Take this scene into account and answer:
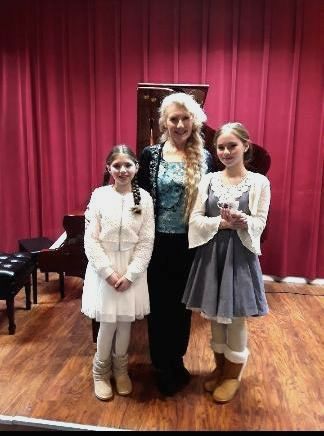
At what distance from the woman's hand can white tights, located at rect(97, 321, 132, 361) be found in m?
0.73

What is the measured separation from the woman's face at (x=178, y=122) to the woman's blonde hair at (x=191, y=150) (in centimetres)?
2

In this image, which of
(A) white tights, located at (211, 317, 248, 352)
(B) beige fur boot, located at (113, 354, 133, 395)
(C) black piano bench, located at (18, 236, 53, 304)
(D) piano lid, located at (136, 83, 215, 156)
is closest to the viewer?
(A) white tights, located at (211, 317, 248, 352)

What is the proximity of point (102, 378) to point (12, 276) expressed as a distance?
40.8 inches

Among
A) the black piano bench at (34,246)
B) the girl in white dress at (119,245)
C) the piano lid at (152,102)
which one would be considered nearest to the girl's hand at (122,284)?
the girl in white dress at (119,245)

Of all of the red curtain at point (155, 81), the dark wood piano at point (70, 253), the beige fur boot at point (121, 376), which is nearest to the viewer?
the beige fur boot at point (121, 376)

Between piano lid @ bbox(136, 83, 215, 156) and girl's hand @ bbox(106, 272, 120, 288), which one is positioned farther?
piano lid @ bbox(136, 83, 215, 156)

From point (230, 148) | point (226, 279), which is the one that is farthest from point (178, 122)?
Result: point (226, 279)

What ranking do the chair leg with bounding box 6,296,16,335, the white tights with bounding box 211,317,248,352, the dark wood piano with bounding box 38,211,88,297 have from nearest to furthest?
the white tights with bounding box 211,317,248,352 → the dark wood piano with bounding box 38,211,88,297 → the chair leg with bounding box 6,296,16,335

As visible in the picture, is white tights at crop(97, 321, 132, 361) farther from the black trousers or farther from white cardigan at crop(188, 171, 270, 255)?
white cardigan at crop(188, 171, 270, 255)

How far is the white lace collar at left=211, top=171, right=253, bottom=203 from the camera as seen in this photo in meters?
1.88

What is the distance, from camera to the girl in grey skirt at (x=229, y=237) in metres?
1.87

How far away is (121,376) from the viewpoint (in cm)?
215

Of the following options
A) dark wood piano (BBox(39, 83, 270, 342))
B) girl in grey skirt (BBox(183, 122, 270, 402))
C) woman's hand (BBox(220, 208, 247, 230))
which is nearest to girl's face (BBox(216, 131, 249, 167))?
girl in grey skirt (BBox(183, 122, 270, 402))

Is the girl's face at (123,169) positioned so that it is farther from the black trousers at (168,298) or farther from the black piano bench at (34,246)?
the black piano bench at (34,246)
